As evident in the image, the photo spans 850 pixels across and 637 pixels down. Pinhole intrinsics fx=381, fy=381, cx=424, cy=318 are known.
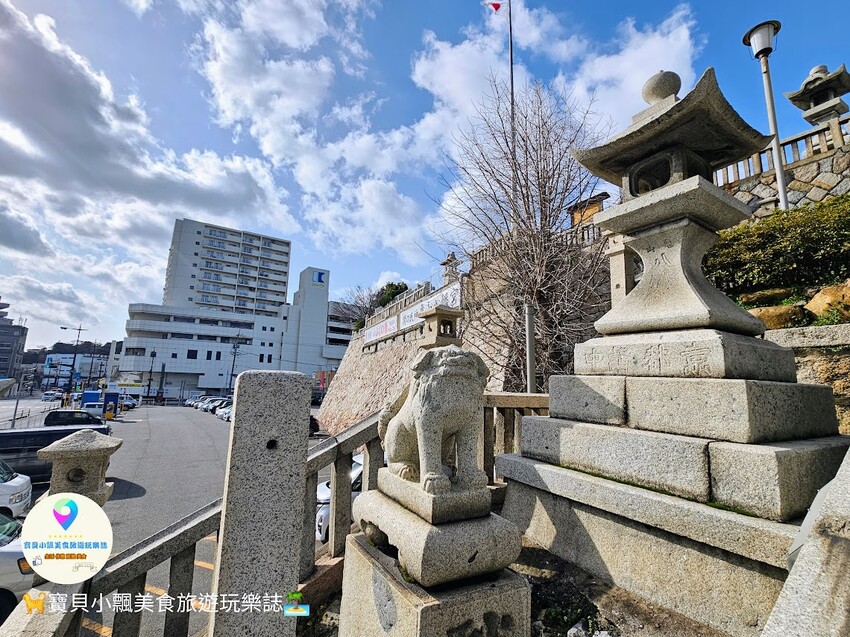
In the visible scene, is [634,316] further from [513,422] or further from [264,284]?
[264,284]

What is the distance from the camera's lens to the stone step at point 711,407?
203 cm

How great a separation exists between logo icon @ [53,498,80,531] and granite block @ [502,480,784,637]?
112 inches

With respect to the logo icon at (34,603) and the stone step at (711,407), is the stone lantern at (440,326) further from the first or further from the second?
the logo icon at (34,603)

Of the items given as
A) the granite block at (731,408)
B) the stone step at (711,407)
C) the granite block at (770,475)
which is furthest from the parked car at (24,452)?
the granite block at (770,475)

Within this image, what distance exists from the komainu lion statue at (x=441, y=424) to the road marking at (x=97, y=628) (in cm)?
458

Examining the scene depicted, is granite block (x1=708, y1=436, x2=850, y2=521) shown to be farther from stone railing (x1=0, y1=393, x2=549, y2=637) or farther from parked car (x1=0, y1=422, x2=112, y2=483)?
parked car (x1=0, y1=422, x2=112, y2=483)

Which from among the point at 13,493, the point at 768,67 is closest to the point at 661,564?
the point at 13,493

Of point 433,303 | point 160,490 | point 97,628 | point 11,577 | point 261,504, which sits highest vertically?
point 433,303

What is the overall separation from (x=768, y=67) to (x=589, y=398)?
36.8 feet

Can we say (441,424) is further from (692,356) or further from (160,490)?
(160,490)

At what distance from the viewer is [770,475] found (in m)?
1.81

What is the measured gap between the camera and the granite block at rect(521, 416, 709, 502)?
207 cm

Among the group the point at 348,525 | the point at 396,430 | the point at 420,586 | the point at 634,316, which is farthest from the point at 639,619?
the point at 348,525

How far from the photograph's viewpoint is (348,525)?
3.15 meters
